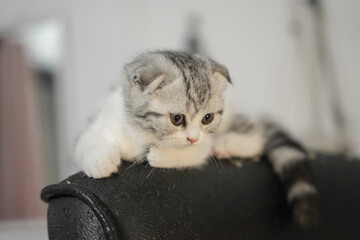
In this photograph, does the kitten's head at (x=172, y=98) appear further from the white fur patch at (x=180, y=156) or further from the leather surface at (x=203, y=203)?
the leather surface at (x=203, y=203)

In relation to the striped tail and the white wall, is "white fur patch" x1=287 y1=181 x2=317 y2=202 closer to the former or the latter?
the striped tail

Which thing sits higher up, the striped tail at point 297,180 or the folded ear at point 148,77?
the folded ear at point 148,77

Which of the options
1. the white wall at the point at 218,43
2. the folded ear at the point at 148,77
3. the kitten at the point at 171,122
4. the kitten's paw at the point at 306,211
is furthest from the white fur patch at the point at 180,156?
the white wall at the point at 218,43

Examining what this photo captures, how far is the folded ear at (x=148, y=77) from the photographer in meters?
0.93

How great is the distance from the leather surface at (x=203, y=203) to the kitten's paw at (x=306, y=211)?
0.04 meters

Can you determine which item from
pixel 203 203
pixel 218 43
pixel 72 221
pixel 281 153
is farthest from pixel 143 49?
pixel 72 221

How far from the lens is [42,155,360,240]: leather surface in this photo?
0.63m

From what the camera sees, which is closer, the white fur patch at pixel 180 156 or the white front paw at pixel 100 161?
the white front paw at pixel 100 161

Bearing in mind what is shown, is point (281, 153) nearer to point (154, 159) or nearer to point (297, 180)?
point (297, 180)

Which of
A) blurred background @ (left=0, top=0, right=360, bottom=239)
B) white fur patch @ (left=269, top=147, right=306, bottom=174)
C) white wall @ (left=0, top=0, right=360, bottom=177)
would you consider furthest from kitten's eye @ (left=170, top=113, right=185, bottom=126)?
blurred background @ (left=0, top=0, right=360, bottom=239)

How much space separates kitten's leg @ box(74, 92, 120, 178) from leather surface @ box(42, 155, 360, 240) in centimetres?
3

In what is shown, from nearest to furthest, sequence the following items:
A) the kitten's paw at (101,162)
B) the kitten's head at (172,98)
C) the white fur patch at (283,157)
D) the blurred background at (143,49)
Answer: the kitten's paw at (101,162), the kitten's head at (172,98), the white fur patch at (283,157), the blurred background at (143,49)

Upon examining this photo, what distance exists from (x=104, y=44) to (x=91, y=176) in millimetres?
A: 2893

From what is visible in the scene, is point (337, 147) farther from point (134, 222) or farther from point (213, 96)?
point (134, 222)
